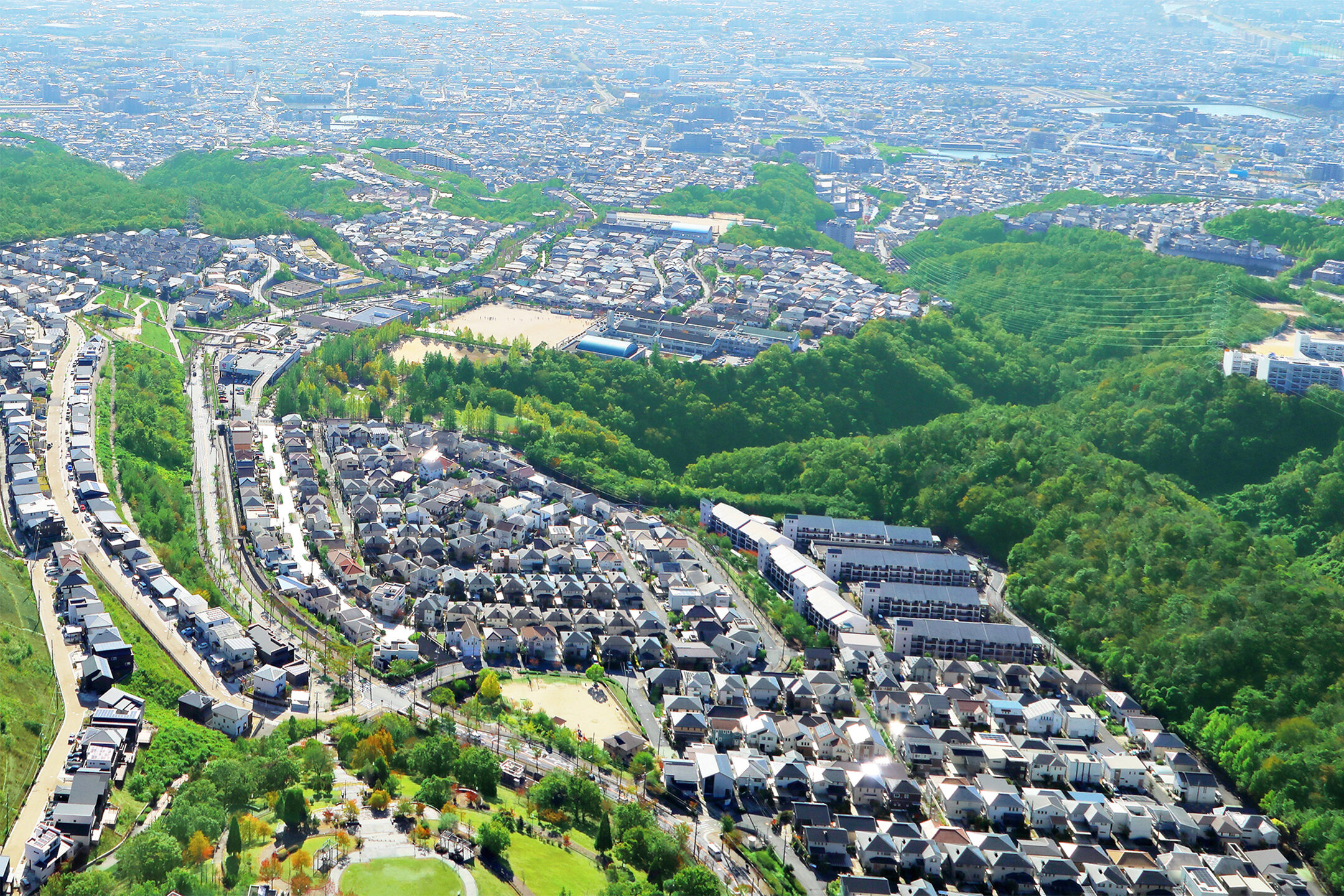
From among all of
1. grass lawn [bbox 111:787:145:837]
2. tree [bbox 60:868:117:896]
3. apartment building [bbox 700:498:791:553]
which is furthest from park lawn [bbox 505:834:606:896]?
apartment building [bbox 700:498:791:553]

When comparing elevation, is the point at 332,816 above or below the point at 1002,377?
above

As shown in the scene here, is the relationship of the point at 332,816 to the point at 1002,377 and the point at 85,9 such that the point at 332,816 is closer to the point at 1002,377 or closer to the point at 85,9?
the point at 1002,377

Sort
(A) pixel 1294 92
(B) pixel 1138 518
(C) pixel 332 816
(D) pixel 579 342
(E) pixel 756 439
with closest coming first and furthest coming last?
(C) pixel 332 816, (B) pixel 1138 518, (E) pixel 756 439, (D) pixel 579 342, (A) pixel 1294 92

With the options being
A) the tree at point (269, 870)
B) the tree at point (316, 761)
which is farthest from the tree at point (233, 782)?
the tree at point (269, 870)

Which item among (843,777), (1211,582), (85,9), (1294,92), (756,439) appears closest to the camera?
(843,777)

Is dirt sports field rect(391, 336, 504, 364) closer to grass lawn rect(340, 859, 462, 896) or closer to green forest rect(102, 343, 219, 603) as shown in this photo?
green forest rect(102, 343, 219, 603)

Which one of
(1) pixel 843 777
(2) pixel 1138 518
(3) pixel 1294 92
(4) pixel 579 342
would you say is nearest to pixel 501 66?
(3) pixel 1294 92
